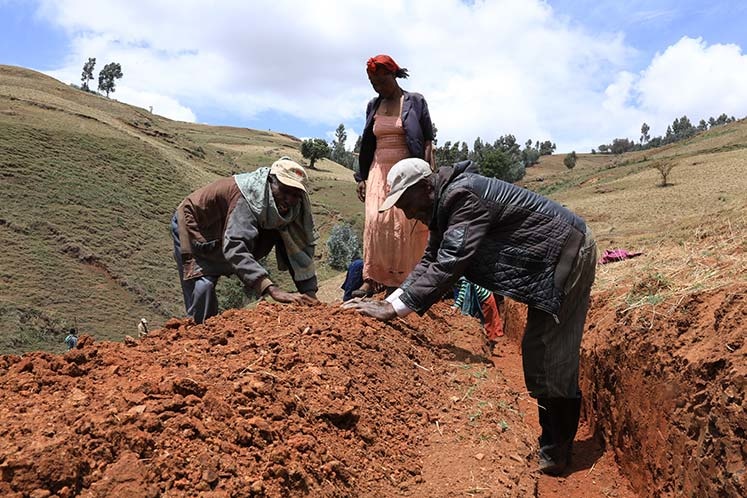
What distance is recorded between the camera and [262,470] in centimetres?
222

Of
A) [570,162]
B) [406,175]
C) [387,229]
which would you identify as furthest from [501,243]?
[570,162]

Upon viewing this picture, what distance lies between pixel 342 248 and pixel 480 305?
27.1 metres

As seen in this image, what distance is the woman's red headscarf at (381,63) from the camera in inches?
202

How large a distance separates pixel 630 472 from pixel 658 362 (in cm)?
83

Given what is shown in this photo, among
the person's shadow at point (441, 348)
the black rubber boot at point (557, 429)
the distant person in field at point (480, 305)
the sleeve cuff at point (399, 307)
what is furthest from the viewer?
the distant person in field at point (480, 305)

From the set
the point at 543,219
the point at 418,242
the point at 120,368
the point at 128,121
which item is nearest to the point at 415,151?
the point at 418,242

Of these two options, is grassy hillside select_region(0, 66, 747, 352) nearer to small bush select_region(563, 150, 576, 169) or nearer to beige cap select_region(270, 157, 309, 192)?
beige cap select_region(270, 157, 309, 192)

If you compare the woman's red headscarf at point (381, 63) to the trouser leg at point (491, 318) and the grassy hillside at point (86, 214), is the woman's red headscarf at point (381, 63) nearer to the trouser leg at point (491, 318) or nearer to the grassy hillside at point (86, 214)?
the trouser leg at point (491, 318)

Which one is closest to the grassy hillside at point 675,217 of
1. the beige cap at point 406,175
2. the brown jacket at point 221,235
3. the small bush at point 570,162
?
the beige cap at point 406,175

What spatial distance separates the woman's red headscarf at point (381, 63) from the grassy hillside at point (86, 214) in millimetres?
19732

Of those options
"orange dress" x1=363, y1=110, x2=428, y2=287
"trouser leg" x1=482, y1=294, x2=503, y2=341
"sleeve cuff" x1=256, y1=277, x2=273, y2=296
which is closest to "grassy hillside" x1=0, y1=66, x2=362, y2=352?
"trouser leg" x1=482, y1=294, x2=503, y2=341

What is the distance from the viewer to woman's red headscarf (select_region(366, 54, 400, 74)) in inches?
202

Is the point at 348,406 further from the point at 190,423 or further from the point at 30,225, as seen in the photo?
the point at 30,225

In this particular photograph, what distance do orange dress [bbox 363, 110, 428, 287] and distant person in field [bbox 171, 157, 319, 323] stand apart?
629 millimetres
